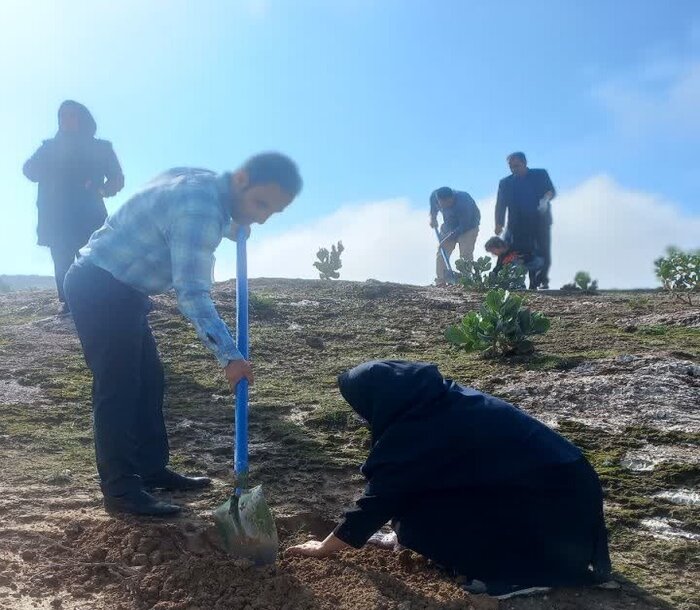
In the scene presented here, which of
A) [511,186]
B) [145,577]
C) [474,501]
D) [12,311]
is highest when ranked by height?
[511,186]

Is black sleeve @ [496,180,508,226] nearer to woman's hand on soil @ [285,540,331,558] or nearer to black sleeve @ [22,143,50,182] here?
black sleeve @ [22,143,50,182]

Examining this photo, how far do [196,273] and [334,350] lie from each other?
10.2ft

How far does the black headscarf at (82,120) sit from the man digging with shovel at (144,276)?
123 inches

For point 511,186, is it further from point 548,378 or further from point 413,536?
point 413,536

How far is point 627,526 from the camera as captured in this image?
118 inches

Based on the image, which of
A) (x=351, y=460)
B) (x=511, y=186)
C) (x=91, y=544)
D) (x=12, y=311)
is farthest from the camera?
(x=511, y=186)

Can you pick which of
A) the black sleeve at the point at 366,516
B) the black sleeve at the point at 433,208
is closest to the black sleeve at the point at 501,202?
the black sleeve at the point at 433,208

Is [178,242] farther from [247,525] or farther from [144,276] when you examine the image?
[247,525]

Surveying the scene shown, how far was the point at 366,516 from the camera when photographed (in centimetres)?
257

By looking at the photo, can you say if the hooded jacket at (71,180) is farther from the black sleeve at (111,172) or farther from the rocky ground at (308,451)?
the rocky ground at (308,451)

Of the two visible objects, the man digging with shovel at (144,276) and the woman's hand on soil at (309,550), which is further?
the man digging with shovel at (144,276)

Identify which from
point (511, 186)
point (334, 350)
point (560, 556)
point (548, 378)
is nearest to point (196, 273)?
point (560, 556)

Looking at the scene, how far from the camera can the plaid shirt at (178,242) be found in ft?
9.13

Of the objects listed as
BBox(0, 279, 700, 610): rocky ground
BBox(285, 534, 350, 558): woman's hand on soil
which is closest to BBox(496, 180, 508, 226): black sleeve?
BBox(0, 279, 700, 610): rocky ground
